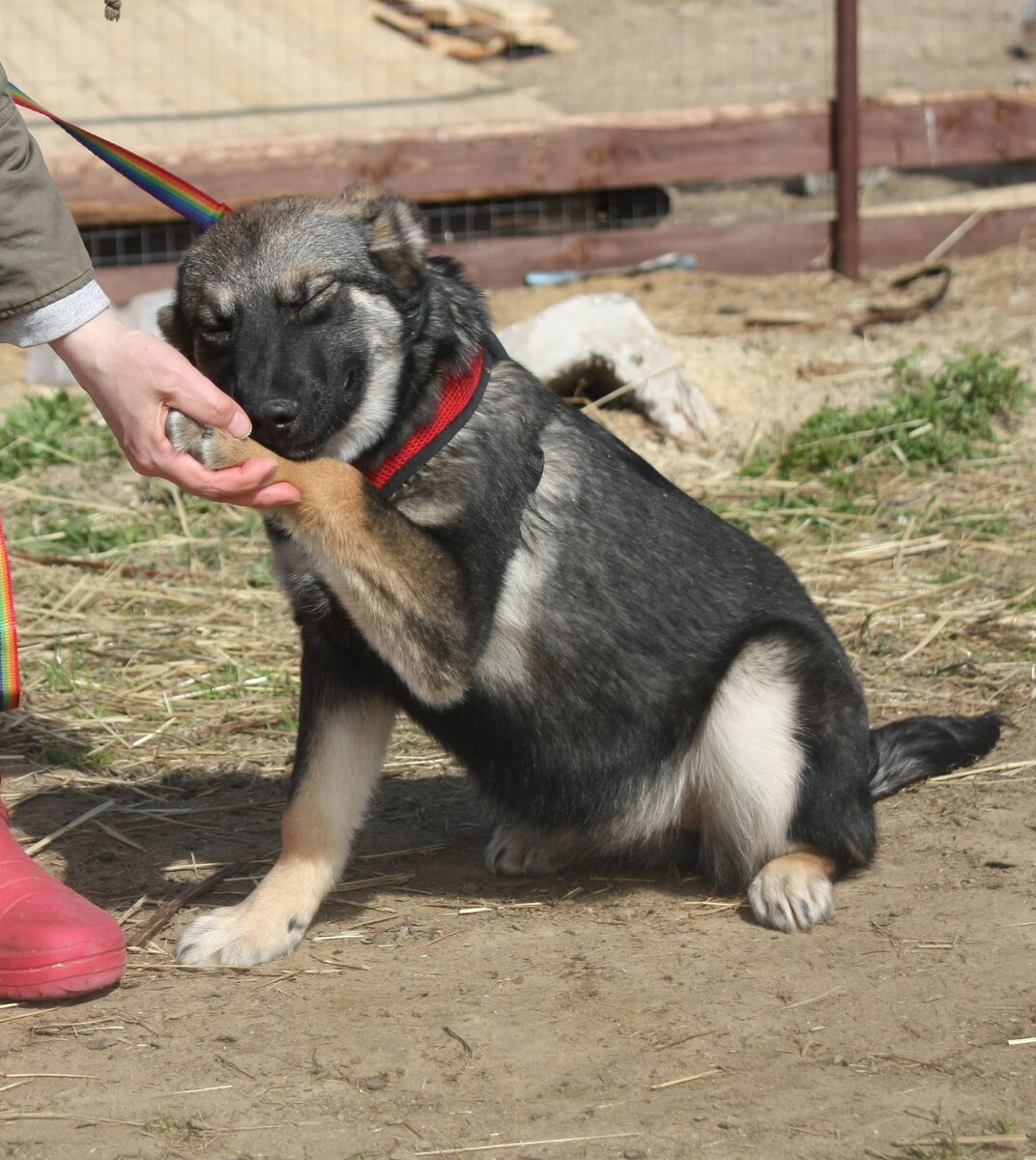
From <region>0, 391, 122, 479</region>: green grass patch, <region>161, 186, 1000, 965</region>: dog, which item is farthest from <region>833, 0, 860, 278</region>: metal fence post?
<region>161, 186, 1000, 965</region>: dog

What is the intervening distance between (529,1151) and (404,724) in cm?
248

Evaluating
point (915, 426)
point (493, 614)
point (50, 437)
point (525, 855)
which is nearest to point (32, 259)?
point (493, 614)

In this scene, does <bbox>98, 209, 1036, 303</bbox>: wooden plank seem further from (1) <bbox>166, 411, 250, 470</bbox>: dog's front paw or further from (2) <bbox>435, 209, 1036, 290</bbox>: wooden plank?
(1) <bbox>166, 411, 250, 470</bbox>: dog's front paw

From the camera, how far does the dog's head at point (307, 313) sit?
10.2ft

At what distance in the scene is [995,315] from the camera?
7.96m

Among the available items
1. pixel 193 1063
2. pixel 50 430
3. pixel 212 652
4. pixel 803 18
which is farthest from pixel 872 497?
pixel 803 18

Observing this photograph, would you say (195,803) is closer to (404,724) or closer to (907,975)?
(404,724)

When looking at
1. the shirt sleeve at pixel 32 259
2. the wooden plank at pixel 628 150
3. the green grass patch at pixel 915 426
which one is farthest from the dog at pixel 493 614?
the wooden plank at pixel 628 150

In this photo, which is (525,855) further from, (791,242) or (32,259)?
(791,242)

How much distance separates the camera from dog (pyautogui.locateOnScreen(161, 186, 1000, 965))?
3119 millimetres

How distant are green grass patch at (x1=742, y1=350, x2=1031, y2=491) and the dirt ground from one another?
175 centimetres

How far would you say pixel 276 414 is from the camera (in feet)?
9.86

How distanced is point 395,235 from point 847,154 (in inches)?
243

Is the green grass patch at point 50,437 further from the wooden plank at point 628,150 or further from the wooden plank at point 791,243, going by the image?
the wooden plank at point 791,243
